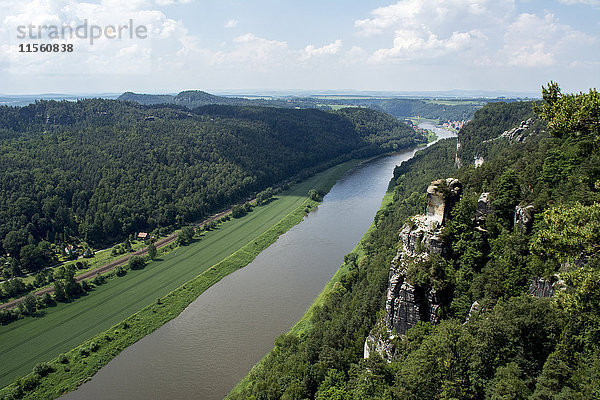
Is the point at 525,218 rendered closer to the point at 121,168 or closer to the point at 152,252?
the point at 152,252

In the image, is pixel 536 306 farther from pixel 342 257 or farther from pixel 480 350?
pixel 342 257

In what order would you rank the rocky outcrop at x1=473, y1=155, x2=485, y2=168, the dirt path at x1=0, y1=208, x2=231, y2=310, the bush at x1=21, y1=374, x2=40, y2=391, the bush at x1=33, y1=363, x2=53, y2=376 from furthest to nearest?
the rocky outcrop at x1=473, y1=155, x2=485, y2=168
the dirt path at x1=0, y1=208, x2=231, y2=310
the bush at x1=33, y1=363, x2=53, y2=376
the bush at x1=21, y1=374, x2=40, y2=391

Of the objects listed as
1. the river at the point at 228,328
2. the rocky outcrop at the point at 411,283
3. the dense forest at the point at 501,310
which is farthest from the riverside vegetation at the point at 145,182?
the rocky outcrop at the point at 411,283

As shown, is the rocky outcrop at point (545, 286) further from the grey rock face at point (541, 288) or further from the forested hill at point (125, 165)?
the forested hill at point (125, 165)

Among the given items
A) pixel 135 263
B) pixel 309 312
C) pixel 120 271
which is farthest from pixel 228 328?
pixel 135 263

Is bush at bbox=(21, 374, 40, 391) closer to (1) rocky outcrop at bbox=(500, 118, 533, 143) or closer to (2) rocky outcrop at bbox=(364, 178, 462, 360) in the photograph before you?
(2) rocky outcrop at bbox=(364, 178, 462, 360)

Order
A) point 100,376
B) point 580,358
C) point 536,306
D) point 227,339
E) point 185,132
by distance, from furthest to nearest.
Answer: point 185,132 < point 227,339 < point 100,376 < point 536,306 < point 580,358

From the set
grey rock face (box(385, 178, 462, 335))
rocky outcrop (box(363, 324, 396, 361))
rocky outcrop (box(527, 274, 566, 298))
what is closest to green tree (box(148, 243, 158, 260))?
rocky outcrop (box(363, 324, 396, 361))

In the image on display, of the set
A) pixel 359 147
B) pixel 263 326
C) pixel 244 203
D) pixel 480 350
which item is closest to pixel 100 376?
pixel 263 326
